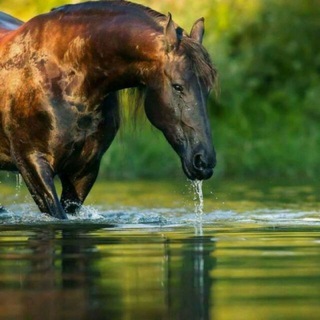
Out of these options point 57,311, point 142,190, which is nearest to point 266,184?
point 142,190

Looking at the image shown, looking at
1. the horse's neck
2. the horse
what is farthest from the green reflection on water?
the horse's neck

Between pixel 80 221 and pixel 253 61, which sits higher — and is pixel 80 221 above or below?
below

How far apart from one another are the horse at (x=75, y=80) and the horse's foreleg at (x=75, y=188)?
194 millimetres

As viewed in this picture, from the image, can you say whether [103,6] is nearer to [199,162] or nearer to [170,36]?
[170,36]

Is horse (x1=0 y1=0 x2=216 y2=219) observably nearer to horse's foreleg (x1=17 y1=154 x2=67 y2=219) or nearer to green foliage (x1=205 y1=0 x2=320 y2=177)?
horse's foreleg (x1=17 y1=154 x2=67 y2=219)

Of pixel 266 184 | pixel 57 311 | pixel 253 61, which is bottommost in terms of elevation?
pixel 57 311

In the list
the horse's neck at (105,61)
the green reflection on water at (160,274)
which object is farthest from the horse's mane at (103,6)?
the green reflection on water at (160,274)

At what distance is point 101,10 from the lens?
1095 centimetres

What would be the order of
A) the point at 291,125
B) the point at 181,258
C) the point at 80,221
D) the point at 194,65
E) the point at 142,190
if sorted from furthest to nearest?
1. the point at 291,125
2. the point at 142,190
3. the point at 80,221
4. the point at 194,65
5. the point at 181,258

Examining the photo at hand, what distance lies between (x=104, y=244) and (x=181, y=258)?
111 centimetres

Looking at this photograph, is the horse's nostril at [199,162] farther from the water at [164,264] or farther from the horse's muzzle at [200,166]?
the water at [164,264]

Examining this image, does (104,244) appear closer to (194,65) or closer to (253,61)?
(194,65)

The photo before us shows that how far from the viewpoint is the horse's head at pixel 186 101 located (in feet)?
33.0

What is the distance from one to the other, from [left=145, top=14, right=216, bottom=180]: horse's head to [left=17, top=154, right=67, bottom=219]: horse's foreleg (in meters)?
1.04
